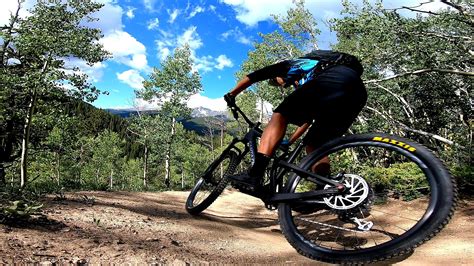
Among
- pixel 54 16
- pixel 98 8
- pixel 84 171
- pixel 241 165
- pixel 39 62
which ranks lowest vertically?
pixel 84 171

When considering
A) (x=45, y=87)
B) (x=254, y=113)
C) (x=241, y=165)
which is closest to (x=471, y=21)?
(x=241, y=165)

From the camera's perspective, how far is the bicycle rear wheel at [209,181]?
550 centimetres

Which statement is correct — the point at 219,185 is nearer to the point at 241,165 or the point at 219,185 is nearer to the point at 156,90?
the point at 241,165

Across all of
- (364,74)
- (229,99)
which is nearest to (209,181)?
(229,99)

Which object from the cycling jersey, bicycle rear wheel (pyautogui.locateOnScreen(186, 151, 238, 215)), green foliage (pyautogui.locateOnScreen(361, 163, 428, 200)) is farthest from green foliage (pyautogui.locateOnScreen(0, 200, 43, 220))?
green foliage (pyautogui.locateOnScreen(361, 163, 428, 200))

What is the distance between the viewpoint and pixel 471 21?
917 cm

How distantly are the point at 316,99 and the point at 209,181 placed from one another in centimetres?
330

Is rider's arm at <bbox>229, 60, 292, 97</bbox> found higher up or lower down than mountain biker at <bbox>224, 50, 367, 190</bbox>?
higher up

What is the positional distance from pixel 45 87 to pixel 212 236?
1754 cm

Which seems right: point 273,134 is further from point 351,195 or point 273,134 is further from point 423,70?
point 423,70

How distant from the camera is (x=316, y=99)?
3211 millimetres

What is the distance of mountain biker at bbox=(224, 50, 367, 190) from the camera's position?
3182mm

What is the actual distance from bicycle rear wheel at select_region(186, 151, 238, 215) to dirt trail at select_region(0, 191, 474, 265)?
10.0 inches

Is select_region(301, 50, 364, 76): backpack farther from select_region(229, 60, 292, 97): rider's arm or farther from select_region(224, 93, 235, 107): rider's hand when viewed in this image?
select_region(224, 93, 235, 107): rider's hand
